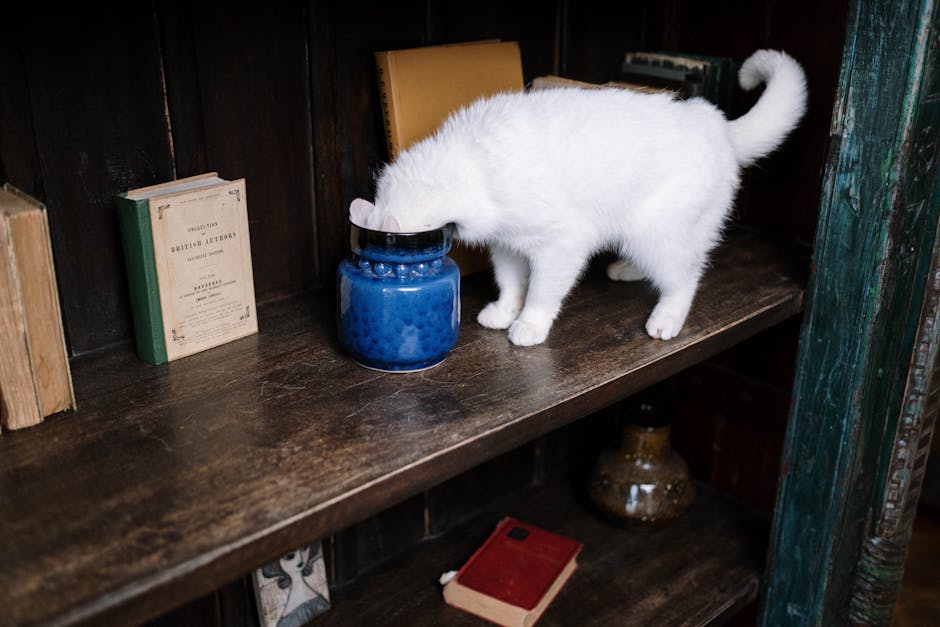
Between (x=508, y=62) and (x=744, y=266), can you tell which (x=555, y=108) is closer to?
(x=508, y=62)

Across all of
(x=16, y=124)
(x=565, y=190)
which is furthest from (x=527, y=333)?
(x=16, y=124)

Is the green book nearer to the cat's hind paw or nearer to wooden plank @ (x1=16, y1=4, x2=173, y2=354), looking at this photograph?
wooden plank @ (x1=16, y1=4, x2=173, y2=354)

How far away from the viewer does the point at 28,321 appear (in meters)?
0.77

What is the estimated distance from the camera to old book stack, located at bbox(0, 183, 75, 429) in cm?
74

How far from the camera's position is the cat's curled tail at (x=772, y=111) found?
112 cm

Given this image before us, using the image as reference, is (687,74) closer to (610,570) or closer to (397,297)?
(397,297)

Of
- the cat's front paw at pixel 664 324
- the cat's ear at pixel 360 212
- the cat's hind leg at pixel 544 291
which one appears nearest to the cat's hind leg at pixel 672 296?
the cat's front paw at pixel 664 324

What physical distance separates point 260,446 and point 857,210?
0.75 m

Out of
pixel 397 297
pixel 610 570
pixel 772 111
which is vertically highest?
pixel 772 111

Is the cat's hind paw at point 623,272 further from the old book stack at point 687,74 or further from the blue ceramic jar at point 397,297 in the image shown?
the blue ceramic jar at point 397,297

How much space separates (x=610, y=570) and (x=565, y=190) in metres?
0.63

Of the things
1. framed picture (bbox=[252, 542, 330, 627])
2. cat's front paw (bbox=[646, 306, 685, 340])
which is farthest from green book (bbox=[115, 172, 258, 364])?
cat's front paw (bbox=[646, 306, 685, 340])

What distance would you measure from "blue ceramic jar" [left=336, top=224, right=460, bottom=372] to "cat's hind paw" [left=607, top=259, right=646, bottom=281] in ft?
1.15

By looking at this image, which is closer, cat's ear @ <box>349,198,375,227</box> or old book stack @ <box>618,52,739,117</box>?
cat's ear @ <box>349,198,375,227</box>
